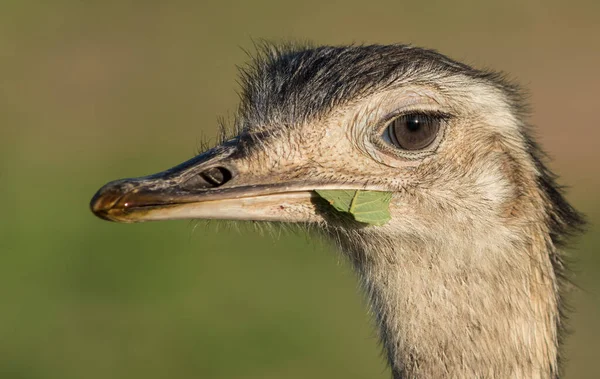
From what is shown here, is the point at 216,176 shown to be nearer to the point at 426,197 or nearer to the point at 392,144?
the point at 392,144

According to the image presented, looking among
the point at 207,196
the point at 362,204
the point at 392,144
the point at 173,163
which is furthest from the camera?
the point at 173,163

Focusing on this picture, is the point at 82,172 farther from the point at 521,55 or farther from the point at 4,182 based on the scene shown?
the point at 521,55

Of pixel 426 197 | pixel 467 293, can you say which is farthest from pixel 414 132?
pixel 467 293

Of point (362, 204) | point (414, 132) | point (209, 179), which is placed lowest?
point (362, 204)

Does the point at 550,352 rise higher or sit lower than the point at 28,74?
lower

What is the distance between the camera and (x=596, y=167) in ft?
45.4

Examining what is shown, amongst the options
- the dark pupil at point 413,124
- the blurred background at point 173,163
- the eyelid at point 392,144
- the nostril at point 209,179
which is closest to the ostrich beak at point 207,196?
the nostril at point 209,179

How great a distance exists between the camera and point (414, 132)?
14.3 ft

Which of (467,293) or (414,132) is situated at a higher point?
(414,132)

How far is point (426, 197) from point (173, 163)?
9803 mm

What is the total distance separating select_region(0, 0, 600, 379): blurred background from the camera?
10.3m

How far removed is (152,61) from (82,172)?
509 centimetres

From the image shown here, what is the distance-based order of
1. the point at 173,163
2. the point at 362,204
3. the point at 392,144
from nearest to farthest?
the point at 362,204 → the point at 392,144 → the point at 173,163

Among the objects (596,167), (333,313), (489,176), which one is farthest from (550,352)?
(596,167)
